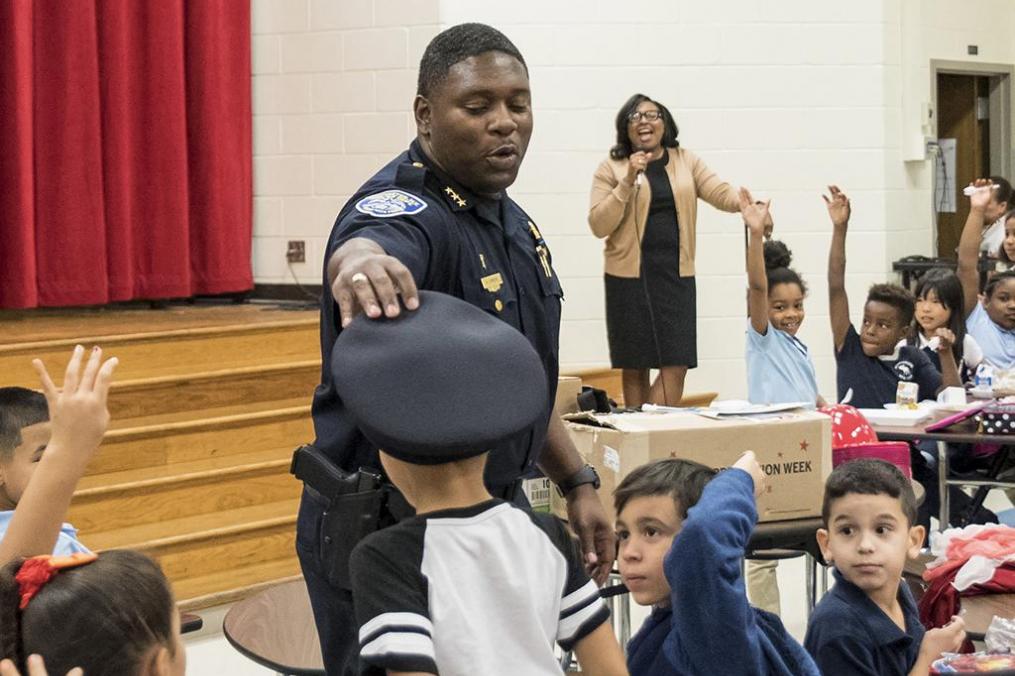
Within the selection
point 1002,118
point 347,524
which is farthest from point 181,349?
point 1002,118

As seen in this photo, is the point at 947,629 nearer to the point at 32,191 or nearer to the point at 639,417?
the point at 639,417

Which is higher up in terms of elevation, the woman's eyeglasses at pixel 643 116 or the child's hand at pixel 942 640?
the woman's eyeglasses at pixel 643 116

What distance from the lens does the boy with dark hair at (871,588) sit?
2426 mm

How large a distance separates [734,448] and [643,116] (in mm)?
3501

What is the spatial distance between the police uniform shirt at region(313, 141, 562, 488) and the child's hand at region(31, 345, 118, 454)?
28 centimetres

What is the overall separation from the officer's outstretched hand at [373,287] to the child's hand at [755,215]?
3323 mm

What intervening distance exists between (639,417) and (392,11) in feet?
13.2

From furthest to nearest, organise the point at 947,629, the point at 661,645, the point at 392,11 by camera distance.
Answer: the point at 392,11 < the point at 947,629 < the point at 661,645

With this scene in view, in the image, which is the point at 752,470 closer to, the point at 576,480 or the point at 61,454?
the point at 576,480

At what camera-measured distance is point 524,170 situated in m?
6.92

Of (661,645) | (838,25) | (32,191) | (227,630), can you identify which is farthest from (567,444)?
(838,25)

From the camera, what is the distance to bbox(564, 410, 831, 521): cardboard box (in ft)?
10.1

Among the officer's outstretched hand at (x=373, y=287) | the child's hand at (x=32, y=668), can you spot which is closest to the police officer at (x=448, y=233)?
the officer's outstretched hand at (x=373, y=287)

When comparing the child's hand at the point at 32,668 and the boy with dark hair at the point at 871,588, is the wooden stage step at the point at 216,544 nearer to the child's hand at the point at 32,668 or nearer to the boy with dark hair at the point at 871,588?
the boy with dark hair at the point at 871,588
